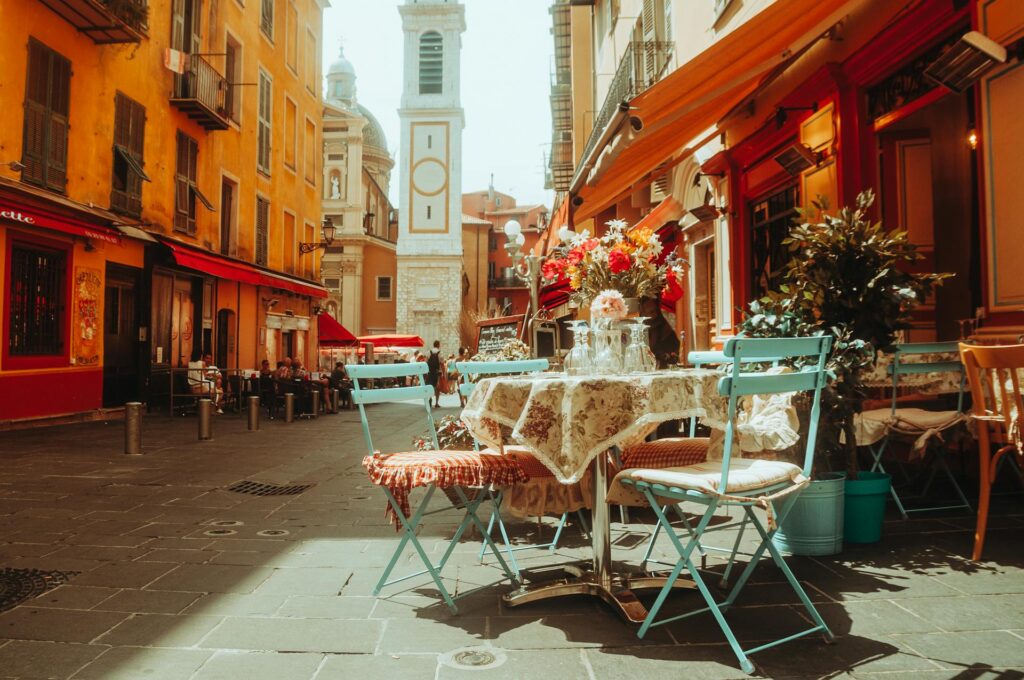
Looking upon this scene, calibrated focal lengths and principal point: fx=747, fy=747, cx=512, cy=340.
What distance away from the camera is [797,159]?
693 cm

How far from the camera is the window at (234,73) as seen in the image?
57.1 ft

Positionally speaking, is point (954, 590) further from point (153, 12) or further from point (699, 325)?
point (153, 12)

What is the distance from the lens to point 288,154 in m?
21.5

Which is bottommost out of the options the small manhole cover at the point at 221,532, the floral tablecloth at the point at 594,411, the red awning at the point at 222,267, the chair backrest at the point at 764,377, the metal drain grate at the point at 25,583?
the small manhole cover at the point at 221,532

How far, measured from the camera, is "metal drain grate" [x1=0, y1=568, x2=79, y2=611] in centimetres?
317

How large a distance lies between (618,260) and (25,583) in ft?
10.5

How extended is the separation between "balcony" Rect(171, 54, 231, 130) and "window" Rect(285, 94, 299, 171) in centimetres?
505

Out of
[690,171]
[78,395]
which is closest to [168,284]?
[78,395]

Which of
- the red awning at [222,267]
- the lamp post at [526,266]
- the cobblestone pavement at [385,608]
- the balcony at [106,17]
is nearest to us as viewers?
the cobblestone pavement at [385,608]

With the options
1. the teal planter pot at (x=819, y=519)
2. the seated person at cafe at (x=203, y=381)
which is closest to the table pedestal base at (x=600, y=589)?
the teal planter pot at (x=819, y=519)

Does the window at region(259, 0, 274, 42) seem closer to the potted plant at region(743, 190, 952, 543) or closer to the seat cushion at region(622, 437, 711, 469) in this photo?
the potted plant at region(743, 190, 952, 543)

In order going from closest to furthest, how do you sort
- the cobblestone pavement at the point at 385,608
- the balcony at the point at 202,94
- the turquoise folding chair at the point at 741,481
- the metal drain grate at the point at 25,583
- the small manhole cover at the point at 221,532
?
the cobblestone pavement at the point at 385,608
the turquoise folding chair at the point at 741,481
the metal drain grate at the point at 25,583
the small manhole cover at the point at 221,532
the balcony at the point at 202,94

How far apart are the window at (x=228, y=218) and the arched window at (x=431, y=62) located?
27978 millimetres

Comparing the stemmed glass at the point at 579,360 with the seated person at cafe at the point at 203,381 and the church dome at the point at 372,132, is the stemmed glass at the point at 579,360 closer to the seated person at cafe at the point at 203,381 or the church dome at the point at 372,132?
the seated person at cafe at the point at 203,381
